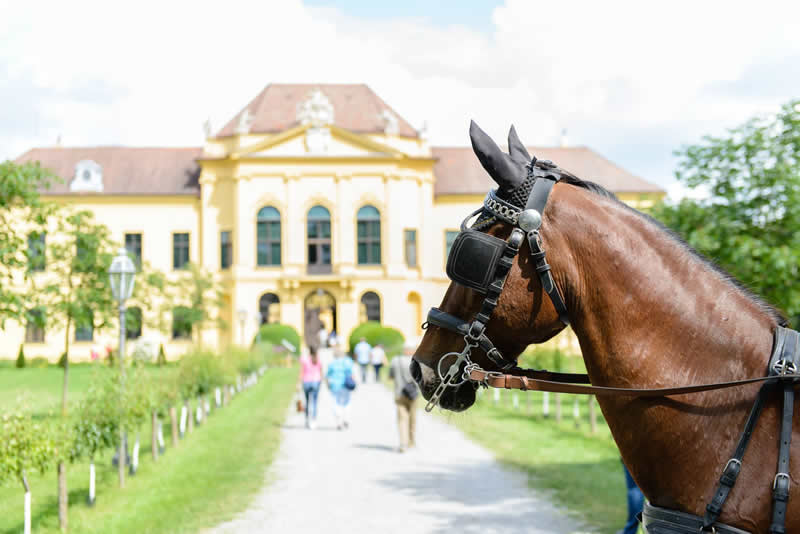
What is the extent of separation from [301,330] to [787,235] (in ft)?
142

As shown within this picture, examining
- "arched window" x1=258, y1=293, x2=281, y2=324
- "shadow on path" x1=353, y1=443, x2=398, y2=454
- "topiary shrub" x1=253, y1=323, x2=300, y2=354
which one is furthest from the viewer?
"arched window" x1=258, y1=293, x2=281, y2=324

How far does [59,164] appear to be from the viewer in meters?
59.1

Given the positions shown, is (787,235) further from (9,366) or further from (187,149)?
(187,149)

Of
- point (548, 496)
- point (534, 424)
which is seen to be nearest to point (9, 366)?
point (534, 424)

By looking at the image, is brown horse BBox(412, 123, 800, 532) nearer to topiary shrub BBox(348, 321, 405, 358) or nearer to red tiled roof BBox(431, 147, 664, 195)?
topiary shrub BBox(348, 321, 405, 358)

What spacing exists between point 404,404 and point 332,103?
1792 inches

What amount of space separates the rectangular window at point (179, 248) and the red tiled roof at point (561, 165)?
59.0ft

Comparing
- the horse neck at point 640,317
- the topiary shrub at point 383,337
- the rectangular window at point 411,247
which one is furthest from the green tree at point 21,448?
the rectangular window at point 411,247

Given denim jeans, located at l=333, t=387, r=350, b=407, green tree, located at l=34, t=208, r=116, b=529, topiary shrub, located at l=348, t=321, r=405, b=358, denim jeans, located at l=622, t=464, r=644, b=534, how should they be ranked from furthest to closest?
topiary shrub, located at l=348, t=321, r=405, b=358, green tree, located at l=34, t=208, r=116, b=529, denim jeans, located at l=333, t=387, r=350, b=407, denim jeans, located at l=622, t=464, r=644, b=534

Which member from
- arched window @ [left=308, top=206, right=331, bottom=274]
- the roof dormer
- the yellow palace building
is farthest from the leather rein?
the roof dormer

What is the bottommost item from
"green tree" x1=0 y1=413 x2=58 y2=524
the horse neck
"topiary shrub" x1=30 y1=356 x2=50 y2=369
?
"topiary shrub" x1=30 y1=356 x2=50 y2=369

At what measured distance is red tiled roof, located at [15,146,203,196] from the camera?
189ft

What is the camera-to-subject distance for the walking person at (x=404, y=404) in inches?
576

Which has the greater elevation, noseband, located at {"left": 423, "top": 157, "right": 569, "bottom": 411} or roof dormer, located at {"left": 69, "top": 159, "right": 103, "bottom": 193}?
roof dormer, located at {"left": 69, "top": 159, "right": 103, "bottom": 193}
